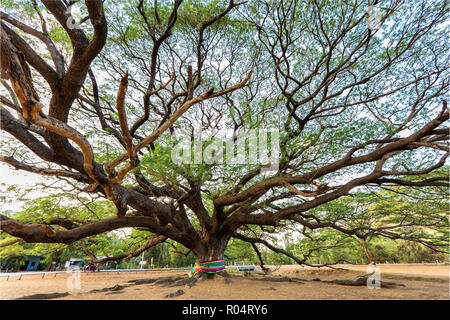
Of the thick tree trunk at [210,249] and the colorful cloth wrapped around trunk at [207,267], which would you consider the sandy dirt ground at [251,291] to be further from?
the thick tree trunk at [210,249]

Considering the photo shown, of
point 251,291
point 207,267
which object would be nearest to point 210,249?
point 207,267

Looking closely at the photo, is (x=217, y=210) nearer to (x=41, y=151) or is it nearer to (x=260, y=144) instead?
(x=260, y=144)

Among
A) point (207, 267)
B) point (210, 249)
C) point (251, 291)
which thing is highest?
point (210, 249)

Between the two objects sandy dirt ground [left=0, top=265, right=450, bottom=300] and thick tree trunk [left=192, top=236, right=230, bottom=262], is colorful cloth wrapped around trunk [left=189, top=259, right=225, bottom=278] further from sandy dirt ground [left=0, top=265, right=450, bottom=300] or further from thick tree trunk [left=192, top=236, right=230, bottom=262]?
sandy dirt ground [left=0, top=265, right=450, bottom=300]

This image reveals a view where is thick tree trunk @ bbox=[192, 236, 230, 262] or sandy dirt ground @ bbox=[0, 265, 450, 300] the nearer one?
sandy dirt ground @ bbox=[0, 265, 450, 300]

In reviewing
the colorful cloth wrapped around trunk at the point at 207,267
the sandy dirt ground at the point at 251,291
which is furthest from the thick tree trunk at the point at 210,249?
the sandy dirt ground at the point at 251,291

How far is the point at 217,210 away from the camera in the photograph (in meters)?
5.80

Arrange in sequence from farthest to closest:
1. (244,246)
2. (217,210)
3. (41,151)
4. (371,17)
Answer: (244,246) → (217,210) → (371,17) → (41,151)

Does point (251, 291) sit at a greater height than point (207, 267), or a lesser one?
lesser

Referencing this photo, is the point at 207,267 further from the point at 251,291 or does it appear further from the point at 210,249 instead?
the point at 251,291

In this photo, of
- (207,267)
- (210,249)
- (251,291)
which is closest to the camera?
(251,291)

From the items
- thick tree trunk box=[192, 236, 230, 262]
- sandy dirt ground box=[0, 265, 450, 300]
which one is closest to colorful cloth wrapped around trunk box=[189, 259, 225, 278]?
thick tree trunk box=[192, 236, 230, 262]
